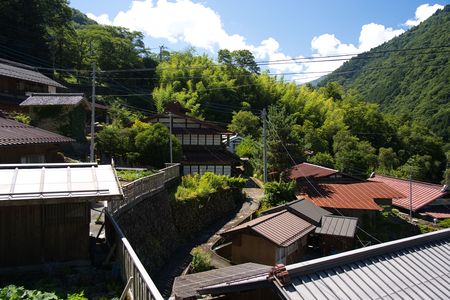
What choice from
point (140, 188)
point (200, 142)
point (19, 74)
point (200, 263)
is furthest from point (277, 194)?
point (19, 74)

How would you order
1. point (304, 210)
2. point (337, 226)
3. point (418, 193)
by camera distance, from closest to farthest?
point (337, 226) < point (304, 210) < point (418, 193)

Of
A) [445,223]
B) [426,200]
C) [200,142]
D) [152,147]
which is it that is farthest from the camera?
[200,142]

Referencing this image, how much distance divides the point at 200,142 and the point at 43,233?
80.1 ft

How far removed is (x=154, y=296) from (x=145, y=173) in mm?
16924

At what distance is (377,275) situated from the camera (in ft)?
20.3

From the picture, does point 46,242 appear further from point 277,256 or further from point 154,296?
point 277,256

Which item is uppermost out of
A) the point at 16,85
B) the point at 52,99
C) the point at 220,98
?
the point at 220,98

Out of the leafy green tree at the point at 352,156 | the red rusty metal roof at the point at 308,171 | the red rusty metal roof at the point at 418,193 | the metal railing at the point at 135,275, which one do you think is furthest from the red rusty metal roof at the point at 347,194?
the metal railing at the point at 135,275

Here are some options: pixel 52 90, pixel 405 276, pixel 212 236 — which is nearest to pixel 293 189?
pixel 212 236

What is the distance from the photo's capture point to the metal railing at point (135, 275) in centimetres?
470

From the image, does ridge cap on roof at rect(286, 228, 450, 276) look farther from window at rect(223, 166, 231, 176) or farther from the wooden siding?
window at rect(223, 166, 231, 176)

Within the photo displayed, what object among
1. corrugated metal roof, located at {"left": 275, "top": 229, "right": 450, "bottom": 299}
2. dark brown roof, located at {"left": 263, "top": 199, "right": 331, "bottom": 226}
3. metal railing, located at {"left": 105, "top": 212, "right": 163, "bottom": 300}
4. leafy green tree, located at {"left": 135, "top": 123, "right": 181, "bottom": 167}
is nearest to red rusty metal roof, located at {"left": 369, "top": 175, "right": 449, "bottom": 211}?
dark brown roof, located at {"left": 263, "top": 199, "right": 331, "bottom": 226}

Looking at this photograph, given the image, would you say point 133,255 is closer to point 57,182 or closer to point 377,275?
point 57,182

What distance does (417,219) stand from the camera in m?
29.8
